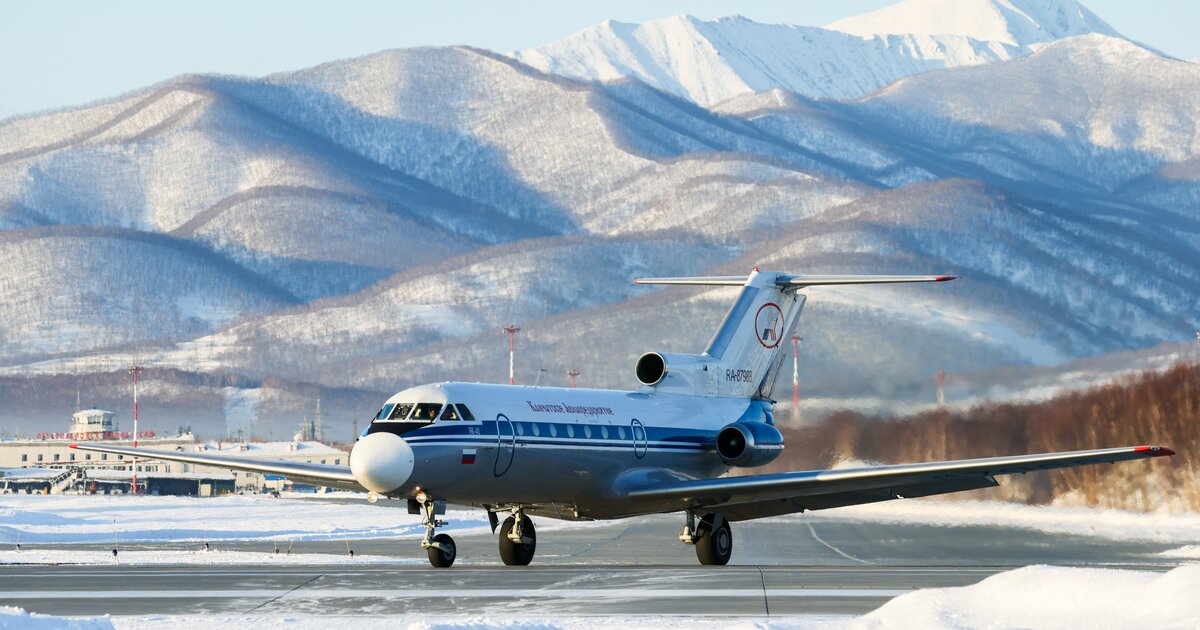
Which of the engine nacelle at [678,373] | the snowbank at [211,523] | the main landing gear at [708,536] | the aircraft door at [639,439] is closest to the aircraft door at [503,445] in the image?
the aircraft door at [639,439]

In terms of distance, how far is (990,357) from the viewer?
91562 millimetres

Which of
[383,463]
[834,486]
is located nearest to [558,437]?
[383,463]

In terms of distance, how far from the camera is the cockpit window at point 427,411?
1357 inches

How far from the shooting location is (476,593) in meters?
28.3

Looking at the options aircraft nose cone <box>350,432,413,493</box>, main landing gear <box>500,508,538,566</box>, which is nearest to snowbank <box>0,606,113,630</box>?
aircraft nose cone <box>350,432,413,493</box>

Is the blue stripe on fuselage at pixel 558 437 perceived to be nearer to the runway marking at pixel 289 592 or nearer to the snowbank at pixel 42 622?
the runway marking at pixel 289 592

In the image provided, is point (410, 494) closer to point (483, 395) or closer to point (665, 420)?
point (483, 395)

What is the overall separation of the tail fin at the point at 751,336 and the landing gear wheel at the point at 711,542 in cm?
504

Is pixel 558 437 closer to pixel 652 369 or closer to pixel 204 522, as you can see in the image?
pixel 652 369

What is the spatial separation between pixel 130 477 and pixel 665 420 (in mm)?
151565

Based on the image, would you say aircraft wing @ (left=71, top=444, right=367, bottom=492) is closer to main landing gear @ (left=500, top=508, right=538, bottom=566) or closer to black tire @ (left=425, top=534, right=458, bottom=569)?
black tire @ (left=425, top=534, right=458, bottom=569)

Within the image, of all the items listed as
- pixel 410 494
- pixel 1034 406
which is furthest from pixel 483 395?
pixel 1034 406

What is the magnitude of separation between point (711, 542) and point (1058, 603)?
1534 centimetres

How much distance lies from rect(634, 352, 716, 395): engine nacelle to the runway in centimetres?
423
